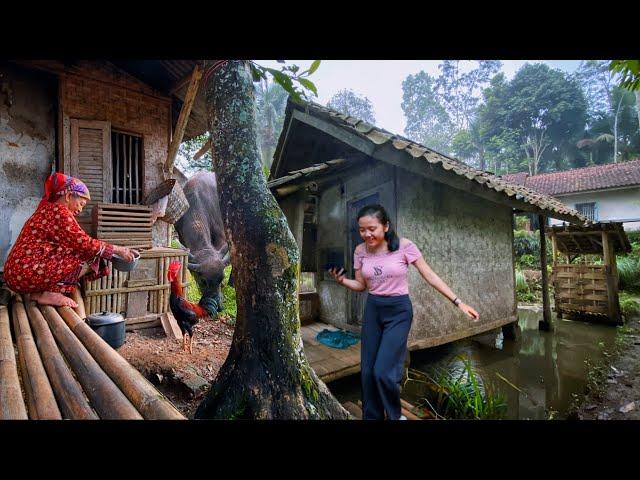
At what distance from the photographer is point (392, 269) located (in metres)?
1.66

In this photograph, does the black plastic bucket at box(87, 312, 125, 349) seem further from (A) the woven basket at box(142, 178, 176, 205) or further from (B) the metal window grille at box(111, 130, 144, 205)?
(B) the metal window grille at box(111, 130, 144, 205)

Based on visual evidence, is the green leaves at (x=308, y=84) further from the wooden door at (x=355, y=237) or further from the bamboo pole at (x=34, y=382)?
the bamboo pole at (x=34, y=382)

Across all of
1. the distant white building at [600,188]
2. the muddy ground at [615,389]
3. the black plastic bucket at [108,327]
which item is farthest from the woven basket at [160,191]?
the distant white building at [600,188]

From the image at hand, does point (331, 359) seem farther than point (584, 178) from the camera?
No

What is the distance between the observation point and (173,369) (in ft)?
7.81

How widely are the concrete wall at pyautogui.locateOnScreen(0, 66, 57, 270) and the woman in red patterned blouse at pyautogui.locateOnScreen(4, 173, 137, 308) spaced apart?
4.56ft

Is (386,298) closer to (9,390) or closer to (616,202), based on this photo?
(9,390)

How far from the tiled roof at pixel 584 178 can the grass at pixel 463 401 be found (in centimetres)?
386

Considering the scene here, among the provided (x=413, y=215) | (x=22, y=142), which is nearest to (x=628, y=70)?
(x=413, y=215)

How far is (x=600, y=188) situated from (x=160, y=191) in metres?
7.43

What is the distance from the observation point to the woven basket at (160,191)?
320 centimetres

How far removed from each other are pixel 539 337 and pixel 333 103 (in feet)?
14.1
